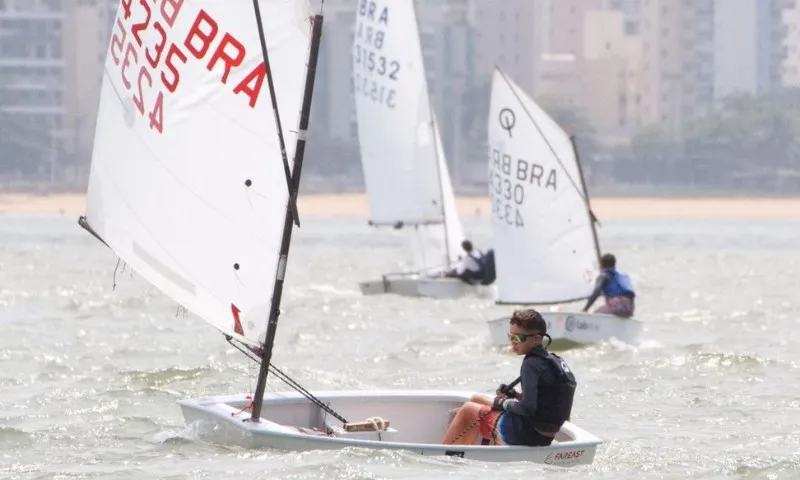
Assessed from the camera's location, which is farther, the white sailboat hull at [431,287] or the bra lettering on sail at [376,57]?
the bra lettering on sail at [376,57]

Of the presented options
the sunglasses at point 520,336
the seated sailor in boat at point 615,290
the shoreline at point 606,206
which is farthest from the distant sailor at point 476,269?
the shoreline at point 606,206

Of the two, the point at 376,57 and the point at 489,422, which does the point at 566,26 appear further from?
the point at 489,422

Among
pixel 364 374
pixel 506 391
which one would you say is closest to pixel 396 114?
pixel 364 374

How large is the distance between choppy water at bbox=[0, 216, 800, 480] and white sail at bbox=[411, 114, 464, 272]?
131 centimetres

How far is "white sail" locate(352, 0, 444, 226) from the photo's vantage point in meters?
30.6

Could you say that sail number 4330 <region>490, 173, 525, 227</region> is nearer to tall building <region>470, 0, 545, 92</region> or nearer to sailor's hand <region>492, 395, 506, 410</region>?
sailor's hand <region>492, 395, 506, 410</region>

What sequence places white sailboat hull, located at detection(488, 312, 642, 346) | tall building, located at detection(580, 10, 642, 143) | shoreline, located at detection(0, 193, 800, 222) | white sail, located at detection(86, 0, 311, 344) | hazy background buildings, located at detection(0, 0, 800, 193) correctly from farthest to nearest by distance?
tall building, located at detection(580, 10, 642, 143) → hazy background buildings, located at detection(0, 0, 800, 193) → shoreline, located at detection(0, 193, 800, 222) → white sailboat hull, located at detection(488, 312, 642, 346) → white sail, located at detection(86, 0, 311, 344)

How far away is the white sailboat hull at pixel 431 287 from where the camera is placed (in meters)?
28.1

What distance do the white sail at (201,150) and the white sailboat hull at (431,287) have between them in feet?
53.5

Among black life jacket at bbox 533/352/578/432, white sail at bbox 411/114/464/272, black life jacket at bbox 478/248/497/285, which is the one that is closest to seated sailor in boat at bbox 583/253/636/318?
black life jacket at bbox 478/248/497/285

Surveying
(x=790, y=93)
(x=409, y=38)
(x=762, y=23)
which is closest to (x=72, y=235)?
(x=409, y=38)

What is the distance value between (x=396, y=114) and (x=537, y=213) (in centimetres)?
898

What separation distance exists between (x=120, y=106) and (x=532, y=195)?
35.9 feet

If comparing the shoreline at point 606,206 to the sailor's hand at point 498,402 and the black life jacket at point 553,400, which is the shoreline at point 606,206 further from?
the black life jacket at point 553,400
